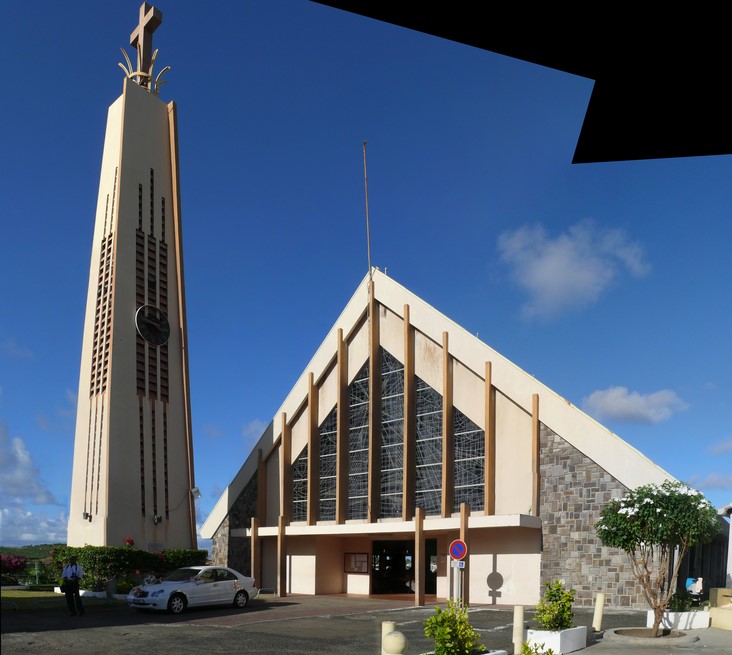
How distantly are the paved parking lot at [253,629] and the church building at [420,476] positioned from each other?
2450 mm

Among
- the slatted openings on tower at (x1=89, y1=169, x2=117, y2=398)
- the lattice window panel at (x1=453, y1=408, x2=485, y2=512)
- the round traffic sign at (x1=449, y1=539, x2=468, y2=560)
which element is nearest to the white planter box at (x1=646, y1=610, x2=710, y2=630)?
the round traffic sign at (x1=449, y1=539, x2=468, y2=560)

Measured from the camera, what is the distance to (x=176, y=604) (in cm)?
2342

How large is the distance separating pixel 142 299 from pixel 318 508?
36.2 ft

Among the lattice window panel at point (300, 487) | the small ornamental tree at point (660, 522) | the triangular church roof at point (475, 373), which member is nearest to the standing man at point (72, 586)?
the small ornamental tree at point (660, 522)

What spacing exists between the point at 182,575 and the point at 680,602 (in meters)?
14.2

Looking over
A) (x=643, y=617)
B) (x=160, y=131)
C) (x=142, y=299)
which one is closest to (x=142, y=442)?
(x=142, y=299)

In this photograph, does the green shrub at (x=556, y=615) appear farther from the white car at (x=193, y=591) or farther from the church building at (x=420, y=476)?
the white car at (x=193, y=591)

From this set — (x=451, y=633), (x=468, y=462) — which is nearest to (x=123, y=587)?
A: (x=468, y=462)

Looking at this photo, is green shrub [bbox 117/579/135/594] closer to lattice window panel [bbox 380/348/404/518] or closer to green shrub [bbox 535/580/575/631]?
lattice window panel [bbox 380/348/404/518]

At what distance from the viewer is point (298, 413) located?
116 ft

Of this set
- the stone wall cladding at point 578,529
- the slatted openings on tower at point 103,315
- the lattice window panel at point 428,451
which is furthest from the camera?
the slatted openings on tower at point 103,315

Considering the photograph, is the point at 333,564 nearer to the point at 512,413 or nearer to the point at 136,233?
the point at 512,413

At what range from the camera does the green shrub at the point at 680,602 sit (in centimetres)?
2161

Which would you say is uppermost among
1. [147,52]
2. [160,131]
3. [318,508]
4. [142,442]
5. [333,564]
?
[147,52]
